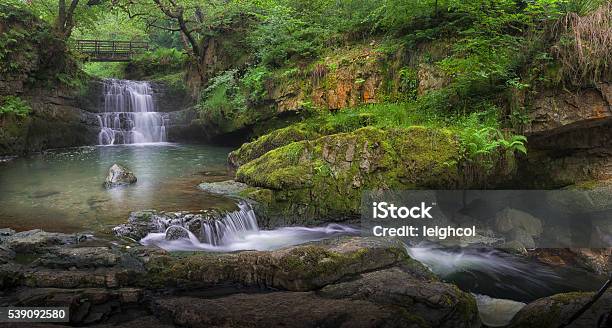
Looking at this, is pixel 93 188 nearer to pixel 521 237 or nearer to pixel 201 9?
pixel 521 237

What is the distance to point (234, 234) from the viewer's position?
7.66 metres

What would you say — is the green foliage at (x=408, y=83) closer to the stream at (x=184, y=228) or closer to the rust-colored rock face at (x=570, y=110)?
the rust-colored rock face at (x=570, y=110)

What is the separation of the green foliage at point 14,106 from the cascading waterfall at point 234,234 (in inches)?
412

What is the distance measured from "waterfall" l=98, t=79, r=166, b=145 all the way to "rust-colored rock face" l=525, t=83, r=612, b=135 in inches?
598

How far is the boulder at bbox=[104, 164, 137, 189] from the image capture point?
33.2ft

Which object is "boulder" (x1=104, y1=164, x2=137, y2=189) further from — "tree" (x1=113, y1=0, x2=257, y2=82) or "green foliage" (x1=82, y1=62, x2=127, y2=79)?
"green foliage" (x1=82, y1=62, x2=127, y2=79)

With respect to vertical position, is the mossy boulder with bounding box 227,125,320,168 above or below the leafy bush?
below

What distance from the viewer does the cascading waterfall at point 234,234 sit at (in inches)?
278

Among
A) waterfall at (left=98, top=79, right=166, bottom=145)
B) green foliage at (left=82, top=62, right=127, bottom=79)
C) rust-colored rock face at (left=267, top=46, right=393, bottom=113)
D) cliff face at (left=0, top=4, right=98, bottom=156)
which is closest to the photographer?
rust-colored rock face at (left=267, top=46, right=393, bottom=113)

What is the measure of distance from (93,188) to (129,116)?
9.63m

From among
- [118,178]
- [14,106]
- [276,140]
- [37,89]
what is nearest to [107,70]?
[37,89]

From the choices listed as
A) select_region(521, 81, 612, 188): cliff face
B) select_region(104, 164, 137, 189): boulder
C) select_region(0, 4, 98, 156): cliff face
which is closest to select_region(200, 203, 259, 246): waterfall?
select_region(104, 164, 137, 189): boulder

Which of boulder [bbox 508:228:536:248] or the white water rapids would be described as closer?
the white water rapids

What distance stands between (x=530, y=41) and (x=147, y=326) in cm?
849
